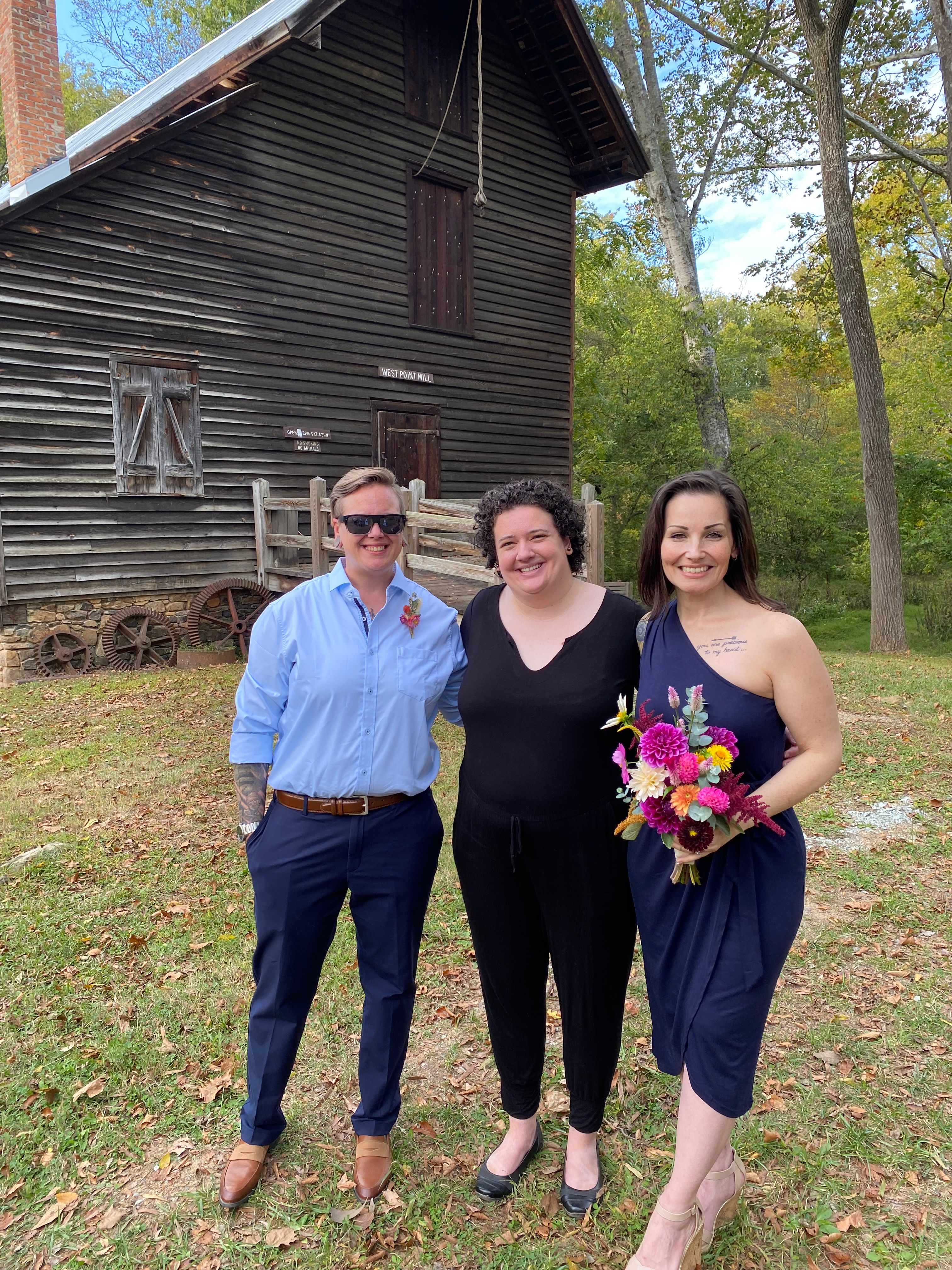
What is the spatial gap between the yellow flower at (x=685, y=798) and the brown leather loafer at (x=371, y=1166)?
1.60 m

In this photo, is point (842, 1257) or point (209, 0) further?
point (209, 0)

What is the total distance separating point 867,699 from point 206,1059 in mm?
8051

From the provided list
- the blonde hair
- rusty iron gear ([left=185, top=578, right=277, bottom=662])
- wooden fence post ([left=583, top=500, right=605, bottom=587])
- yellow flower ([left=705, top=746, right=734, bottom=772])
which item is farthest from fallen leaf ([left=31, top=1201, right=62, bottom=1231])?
rusty iron gear ([left=185, top=578, right=277, bottom=662])

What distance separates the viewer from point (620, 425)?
2102 cm

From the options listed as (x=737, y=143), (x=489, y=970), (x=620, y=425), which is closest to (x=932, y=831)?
(x=489, y=970)

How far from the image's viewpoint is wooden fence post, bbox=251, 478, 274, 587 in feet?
38.4

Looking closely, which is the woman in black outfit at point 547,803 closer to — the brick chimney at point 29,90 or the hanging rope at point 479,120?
the hanging rope at point 479,120

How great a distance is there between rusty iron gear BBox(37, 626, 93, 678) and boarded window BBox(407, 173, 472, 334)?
265 inches

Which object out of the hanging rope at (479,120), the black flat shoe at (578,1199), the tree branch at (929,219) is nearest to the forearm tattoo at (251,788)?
the black flat shoe at (578,1199)

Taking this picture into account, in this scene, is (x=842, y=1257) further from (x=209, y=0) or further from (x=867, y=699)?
(x=209, y=0)

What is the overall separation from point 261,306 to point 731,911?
11.3 meters

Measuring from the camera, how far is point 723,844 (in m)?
2.11

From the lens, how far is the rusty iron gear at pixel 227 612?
1144 cm

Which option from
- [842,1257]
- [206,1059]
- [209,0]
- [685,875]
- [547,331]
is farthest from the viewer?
[209,0]
